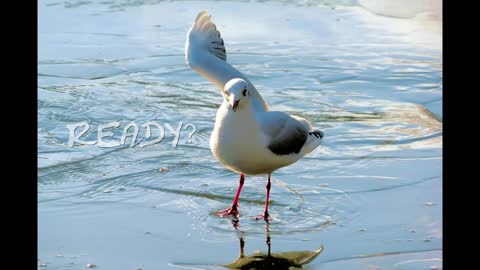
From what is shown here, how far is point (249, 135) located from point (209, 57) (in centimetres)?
105

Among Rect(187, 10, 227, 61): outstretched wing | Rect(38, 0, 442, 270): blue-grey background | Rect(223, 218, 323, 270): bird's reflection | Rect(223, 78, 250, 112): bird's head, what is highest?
Rect(187, 10, 227, 61): outstretched wing

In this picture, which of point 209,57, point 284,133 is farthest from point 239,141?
point 209,57

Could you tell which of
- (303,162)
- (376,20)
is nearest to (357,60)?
(376,20)

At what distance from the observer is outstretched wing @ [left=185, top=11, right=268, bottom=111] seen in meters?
5.90

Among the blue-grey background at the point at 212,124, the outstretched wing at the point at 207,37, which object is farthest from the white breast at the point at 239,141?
the outstretched wing at the point at 207,37

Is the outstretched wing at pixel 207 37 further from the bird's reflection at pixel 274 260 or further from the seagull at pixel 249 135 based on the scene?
the bird's reflection at pixel 274 260

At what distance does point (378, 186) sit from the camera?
5.62m

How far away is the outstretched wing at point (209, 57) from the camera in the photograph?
590 centimetres

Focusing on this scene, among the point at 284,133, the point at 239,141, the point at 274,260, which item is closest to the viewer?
the point at 274,260

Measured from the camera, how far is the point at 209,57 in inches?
239

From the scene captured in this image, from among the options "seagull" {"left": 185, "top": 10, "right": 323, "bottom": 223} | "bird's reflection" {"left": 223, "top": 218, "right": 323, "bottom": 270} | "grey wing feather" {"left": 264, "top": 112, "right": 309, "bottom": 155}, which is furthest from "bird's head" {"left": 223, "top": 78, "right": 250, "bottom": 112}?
"bird's reflection" {"left": 223, "top": 218, "right": 323, "bottom": 270}

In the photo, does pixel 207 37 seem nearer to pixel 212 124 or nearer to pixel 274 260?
pixel 212 124

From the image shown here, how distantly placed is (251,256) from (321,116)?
2.79 m

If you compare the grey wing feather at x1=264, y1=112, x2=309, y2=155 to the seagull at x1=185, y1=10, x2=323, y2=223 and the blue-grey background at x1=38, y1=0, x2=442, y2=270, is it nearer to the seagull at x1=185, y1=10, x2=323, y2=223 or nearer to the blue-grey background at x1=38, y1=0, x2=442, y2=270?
the seagull at x1=185, y1=10, x2=323, y2=223
